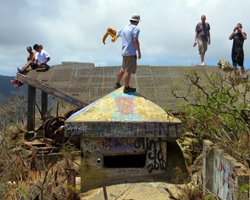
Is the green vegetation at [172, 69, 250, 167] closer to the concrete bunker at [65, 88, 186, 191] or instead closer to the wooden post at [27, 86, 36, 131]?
the concrete bunker at [65, 88, 186, 191]

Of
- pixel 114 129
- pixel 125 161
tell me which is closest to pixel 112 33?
pixel 114 129

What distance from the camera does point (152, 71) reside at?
16266mm

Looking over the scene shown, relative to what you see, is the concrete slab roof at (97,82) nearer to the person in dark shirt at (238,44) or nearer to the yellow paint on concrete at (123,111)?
the person in dark shirt at (238,44)

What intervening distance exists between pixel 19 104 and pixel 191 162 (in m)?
21.1

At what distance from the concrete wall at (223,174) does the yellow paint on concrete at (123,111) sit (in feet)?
4.86

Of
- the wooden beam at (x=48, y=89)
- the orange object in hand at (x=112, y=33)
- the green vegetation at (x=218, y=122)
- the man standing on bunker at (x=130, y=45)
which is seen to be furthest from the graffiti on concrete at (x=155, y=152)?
the wooden beam at (x=48, y=89)

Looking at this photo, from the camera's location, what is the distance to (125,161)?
859 cm

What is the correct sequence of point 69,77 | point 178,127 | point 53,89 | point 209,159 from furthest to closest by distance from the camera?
1. point 69,77
2. point 53,89
3. point 178,127
4. point 209,159

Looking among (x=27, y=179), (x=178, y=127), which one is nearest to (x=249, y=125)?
(x=178, y=127)

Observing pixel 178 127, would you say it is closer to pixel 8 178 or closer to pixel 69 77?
pixel 8 178

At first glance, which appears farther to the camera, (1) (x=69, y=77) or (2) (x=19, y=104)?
(2) (x=19, y=104)

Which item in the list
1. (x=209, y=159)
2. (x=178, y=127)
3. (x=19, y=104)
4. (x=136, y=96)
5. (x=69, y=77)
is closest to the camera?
(x=209, y=159)

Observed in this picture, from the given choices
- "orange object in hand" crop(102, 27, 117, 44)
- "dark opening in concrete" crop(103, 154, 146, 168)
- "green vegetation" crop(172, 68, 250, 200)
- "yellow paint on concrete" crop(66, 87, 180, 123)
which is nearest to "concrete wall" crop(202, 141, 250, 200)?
"green vegetation" crop(172, 68, 250, 200)

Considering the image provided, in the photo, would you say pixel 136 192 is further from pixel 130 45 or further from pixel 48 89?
pixel 48 89
